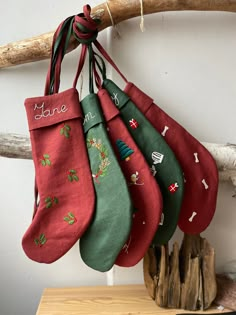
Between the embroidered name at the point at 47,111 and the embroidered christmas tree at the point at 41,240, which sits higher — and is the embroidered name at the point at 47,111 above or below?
above

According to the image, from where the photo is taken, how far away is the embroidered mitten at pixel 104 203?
22.3 inches

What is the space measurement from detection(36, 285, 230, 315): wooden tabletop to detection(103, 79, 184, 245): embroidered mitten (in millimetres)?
161

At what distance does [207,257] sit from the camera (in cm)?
69

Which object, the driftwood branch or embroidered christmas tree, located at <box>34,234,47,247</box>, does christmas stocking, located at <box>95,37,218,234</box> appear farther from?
embroidered christmas tree, located at <box>34,234,47,247</box>

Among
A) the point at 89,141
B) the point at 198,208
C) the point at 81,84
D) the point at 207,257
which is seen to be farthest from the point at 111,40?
the point at 207,257

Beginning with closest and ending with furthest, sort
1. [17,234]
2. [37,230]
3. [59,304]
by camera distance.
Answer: [37,230]
[59,304]
[17,234]

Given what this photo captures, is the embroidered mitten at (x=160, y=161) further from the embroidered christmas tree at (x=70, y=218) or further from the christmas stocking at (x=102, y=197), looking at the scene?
the embroidered christmas tree at (x=70, y=218)

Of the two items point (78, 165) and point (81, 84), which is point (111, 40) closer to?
point (81, 84)

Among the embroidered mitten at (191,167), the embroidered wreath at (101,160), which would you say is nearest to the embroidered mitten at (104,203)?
the embroidered wreath at (101,160)

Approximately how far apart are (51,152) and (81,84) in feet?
0.68

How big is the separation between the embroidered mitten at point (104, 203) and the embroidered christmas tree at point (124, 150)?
29 millimetres

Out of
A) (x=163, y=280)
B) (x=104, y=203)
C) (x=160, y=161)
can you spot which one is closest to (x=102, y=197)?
(x=104, y=203)

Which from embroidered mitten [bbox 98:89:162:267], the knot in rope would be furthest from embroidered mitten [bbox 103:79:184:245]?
the knot in rope

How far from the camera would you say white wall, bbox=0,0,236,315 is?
75cm
